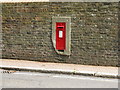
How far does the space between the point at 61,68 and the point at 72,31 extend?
153 centimetres

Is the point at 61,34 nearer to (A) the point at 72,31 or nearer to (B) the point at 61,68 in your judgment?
(A) the point at 72,31

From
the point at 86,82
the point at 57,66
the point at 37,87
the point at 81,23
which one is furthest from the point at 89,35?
the point at 37,87

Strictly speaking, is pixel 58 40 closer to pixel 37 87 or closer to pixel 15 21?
pixel 15 21

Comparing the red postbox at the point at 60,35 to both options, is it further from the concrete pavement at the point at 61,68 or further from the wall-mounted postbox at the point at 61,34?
the concrete pavement at the point at 61,68

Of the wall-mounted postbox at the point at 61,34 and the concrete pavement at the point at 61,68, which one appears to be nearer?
the concrete pavement at the point at 61,68

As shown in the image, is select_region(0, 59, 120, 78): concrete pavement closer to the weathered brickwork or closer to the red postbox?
the weathered brickwork

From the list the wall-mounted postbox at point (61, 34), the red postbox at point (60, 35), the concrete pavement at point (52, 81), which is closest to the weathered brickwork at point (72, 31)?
the wall-mounted postbox at point (61, 34)

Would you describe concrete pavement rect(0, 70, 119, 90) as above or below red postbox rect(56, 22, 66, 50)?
below

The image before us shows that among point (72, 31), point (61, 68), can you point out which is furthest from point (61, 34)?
point (61, 68)

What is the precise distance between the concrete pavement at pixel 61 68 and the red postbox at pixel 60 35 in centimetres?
67

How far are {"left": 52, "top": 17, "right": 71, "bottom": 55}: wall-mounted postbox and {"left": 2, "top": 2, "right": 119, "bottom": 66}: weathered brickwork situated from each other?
15 cm

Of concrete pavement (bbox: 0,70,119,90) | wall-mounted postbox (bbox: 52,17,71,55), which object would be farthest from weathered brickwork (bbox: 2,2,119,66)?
concrete pavement (bbox: 0,70,119,90)

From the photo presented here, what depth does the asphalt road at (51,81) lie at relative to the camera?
28.6 ft

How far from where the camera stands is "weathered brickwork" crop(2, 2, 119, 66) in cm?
1117
